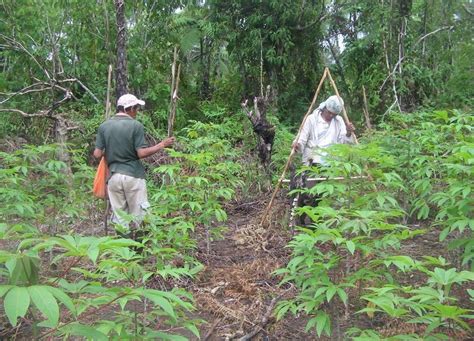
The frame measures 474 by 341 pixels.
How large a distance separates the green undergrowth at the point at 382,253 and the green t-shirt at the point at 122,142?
1.89 m

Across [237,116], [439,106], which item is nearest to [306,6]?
[237,116]

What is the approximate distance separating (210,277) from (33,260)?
10.3 ft

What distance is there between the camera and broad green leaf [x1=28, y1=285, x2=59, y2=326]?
1.36 meters

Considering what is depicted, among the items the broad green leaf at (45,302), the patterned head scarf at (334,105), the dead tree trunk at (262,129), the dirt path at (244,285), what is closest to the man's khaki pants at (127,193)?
the dirt path at (244,285)

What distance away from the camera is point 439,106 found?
895 cm

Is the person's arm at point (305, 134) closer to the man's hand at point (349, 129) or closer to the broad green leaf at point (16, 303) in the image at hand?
the man's hand at point (349, 129)

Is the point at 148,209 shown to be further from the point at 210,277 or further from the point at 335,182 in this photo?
the point at 335,182

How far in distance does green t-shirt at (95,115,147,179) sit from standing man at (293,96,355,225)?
180 cm

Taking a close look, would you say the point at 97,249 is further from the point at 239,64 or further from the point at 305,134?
the point at 239,64

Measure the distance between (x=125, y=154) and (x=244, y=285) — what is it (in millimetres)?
1660

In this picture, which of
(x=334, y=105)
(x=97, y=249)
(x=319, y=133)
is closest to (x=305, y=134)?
(x=319, y=133)

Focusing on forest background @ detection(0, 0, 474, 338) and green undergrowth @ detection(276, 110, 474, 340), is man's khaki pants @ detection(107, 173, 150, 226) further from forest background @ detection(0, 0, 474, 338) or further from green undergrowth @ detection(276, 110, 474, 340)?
green undergrowth @ detection(276, 110, 474, 340)

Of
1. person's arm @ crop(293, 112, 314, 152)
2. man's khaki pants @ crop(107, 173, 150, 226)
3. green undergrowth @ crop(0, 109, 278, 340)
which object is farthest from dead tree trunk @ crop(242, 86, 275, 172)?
man's khaki pants @ crop(107, 173, 150, 226)

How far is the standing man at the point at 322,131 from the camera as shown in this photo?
5328mm
